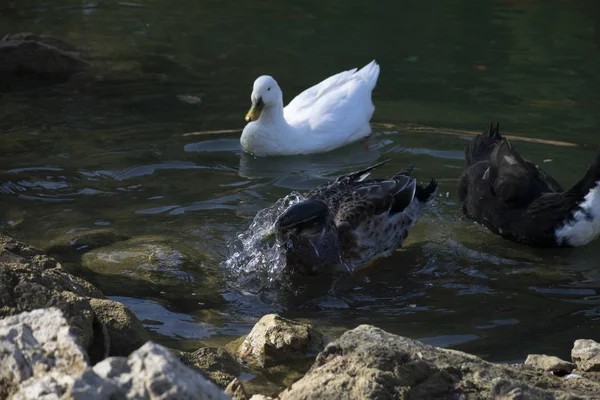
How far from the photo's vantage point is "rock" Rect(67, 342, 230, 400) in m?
2.80

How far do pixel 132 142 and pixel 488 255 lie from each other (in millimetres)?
4164

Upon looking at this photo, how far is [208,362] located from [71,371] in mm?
1648

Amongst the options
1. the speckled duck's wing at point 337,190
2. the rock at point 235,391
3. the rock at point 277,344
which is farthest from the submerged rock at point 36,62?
the rock at point 235,391

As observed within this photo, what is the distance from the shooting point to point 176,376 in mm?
2846

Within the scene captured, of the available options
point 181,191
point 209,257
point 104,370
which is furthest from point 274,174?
point 104,370

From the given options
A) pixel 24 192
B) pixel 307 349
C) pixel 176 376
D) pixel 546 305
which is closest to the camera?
pixel 176 376

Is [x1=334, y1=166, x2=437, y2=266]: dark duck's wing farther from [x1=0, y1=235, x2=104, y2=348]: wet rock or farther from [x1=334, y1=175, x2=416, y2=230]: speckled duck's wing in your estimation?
[x1=0, y1=235, x2=104, y2=348]: wet rock

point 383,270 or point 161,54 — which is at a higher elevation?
point 161,54

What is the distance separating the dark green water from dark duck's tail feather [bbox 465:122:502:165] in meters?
0.44

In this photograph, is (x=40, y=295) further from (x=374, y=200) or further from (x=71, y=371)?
(x=374, y=200)

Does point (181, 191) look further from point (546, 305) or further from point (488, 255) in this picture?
point (546, 305)

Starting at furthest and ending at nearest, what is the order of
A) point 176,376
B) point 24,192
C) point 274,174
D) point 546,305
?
point 274,174, point 24,192, point 546,305, point 176,376

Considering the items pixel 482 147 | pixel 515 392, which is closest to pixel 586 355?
pixel 515 392

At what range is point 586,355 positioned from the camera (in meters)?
4.97
